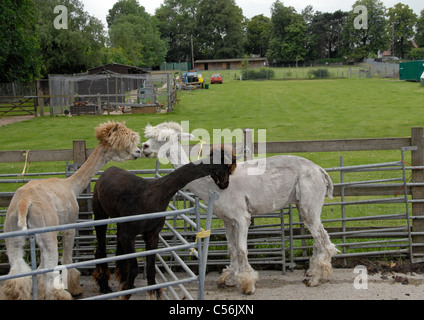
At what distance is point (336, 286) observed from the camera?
5344 mm

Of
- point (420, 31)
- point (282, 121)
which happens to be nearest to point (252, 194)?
point (282, 121)

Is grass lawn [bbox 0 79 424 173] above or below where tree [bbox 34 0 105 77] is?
below

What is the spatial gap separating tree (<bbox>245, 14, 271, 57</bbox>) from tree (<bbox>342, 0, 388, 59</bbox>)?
29.2m

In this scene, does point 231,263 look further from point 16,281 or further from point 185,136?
point 16,281

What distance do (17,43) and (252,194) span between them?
26284mm

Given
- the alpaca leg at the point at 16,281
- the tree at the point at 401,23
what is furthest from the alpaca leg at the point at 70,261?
the tree at the point at 401,23

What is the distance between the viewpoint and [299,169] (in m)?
5.49

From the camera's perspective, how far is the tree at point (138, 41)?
74000mm

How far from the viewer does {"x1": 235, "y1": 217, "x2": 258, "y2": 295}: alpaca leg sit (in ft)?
16.8

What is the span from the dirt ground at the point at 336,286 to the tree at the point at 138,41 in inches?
2663

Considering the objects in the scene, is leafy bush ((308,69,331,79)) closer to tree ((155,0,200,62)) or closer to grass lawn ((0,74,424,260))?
grass lawn ((0,74,424,260))

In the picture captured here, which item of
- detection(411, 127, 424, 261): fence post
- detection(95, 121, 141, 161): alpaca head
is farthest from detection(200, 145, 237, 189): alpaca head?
detection(411, 127, 424, 261): fence post

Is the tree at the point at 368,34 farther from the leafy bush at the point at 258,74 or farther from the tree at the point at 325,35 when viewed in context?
the leafy bush at the point at 258,74
